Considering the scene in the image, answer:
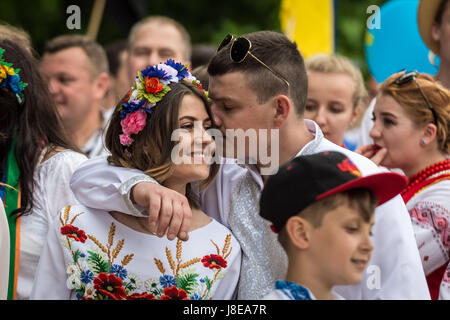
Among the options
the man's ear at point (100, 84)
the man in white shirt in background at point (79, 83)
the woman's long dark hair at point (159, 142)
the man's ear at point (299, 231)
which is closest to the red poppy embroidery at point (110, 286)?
the woman's long dark hair at point (159, 142)

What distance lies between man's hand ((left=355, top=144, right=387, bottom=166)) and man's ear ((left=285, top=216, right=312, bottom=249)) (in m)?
1.52

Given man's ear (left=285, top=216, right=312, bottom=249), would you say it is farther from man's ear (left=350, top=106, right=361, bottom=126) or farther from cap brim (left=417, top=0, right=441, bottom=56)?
cap brim (left=417, top=0, right=441, bottom=56)

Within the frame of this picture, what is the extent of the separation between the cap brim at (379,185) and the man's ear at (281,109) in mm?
867

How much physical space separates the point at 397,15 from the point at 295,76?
2.48 m

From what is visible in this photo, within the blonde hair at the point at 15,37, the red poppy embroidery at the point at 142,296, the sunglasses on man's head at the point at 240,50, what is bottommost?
the red poppy embroidery at the point at 142,296

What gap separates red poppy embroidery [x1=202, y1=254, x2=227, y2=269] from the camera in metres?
3.20

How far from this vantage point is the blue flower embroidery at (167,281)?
10.3 ft

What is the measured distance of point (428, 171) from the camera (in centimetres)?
388

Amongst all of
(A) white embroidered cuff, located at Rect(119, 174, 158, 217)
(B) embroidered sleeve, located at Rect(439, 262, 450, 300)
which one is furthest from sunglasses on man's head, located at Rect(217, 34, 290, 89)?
(B) embroidered sleeve, located at Rect(439, 262, 450, 300)

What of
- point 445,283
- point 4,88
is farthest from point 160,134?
point 445,283

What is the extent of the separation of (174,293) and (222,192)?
2.05 feet

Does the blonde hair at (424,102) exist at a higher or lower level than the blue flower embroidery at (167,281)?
higher

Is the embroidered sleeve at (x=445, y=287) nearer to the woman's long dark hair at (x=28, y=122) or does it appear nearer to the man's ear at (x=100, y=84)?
the woman's long dark hair at (x=28, y=122)

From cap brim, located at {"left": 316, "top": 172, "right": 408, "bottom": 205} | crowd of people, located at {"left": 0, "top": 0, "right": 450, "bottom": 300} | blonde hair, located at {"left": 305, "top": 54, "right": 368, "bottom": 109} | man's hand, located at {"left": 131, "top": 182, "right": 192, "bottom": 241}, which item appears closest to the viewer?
cap brim, located at {"left": 316, "top": 172, "right": 408, "bottom": 205}
